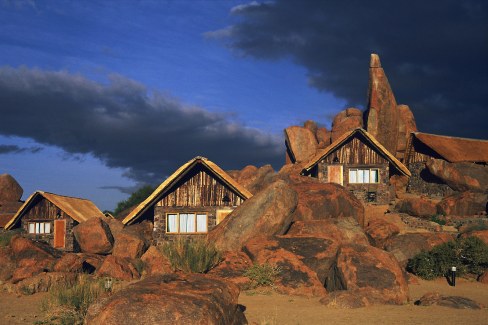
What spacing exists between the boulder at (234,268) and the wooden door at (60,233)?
21.4 m

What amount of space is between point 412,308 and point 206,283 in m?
6.36

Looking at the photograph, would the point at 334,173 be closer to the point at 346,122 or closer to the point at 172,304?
the point at 346,122

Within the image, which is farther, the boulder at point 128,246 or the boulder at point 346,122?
the boulder at point 346,122

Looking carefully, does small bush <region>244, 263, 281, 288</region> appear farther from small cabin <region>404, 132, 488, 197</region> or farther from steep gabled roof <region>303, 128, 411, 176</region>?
small cabin <region>404, 132, 488, 197</region>

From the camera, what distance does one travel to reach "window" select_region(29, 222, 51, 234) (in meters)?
35.9

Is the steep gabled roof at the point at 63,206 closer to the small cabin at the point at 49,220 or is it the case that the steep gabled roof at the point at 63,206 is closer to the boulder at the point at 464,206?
the small cabin at the point at 49,220

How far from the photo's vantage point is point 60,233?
35750 millimetres

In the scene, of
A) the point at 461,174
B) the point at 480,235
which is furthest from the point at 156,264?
the point at 461,174

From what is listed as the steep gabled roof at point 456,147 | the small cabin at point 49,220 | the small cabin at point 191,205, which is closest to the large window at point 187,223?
the small cabin at point 191,205

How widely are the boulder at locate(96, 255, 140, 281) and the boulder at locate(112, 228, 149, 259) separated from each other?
371 cm

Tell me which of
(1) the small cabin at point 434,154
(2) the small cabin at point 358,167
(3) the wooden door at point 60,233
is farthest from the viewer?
(1) the small cabin at point 434,154

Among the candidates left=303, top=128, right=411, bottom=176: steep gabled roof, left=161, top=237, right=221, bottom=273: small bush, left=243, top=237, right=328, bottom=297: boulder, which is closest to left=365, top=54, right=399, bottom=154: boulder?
left=303, top=128, right=411, bottom=176: steep gabled roof

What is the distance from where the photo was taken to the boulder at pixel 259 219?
19.0 metres

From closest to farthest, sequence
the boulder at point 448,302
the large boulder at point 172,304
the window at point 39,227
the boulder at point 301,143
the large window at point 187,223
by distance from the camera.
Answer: the large boulder at point 172,304 < the boulder at point 448,302 < the large window at point 187,223 < the window at point 39,227 < the boulder at point 301,143
